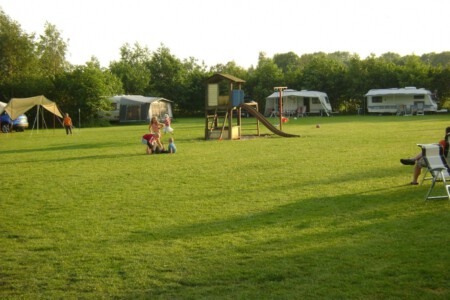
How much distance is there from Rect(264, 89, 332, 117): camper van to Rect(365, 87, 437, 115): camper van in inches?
177

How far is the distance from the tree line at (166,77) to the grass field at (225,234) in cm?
3044

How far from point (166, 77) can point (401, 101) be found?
95.2ft

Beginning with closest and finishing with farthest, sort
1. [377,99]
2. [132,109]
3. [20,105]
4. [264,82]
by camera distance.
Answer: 1. [20,105]
2. [132,109]
3. [377,99]
4. [264,82]

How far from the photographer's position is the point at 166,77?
60625mm

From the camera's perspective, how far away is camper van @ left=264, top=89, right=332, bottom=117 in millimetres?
49094

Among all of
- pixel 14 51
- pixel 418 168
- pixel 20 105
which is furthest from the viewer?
pixel 14 51

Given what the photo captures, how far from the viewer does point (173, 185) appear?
34.9ft

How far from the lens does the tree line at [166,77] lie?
41.9 metres

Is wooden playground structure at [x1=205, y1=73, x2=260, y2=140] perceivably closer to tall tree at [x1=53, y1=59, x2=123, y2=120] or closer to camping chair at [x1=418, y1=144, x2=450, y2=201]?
camping chair at [x1=418, y1=144, x2=450, y2=201]

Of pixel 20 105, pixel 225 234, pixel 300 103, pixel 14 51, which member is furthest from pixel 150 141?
pixel 14 51

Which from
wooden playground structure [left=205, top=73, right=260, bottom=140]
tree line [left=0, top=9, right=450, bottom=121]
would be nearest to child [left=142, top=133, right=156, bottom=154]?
wooden playground structure [left=205, top=73, right=260, bottom=140]

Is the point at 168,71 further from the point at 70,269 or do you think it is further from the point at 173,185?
the point at 70,269

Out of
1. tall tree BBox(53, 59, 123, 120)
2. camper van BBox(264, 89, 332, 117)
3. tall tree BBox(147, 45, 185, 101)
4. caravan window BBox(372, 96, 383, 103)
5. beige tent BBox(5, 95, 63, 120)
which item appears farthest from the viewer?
tall tree BBox(147, 45, 185, 101)

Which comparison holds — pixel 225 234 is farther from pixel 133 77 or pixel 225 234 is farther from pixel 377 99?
pixel 133 77
